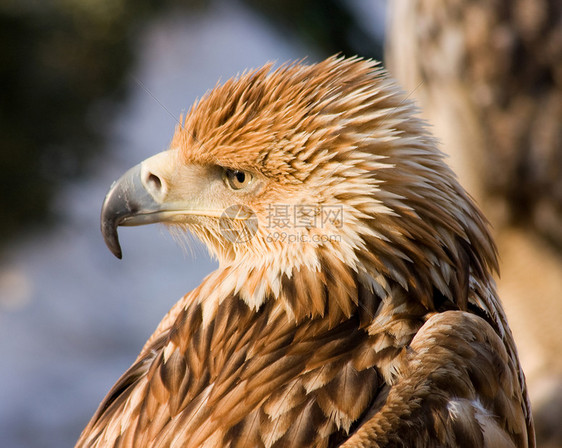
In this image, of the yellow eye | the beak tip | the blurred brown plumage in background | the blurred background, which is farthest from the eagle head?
the blurred background

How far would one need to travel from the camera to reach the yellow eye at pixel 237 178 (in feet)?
6.48

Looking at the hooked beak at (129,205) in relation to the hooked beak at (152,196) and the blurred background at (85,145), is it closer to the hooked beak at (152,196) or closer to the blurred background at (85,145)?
the hooked beak at (152,196)

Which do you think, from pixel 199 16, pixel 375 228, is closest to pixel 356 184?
pixel 375 228

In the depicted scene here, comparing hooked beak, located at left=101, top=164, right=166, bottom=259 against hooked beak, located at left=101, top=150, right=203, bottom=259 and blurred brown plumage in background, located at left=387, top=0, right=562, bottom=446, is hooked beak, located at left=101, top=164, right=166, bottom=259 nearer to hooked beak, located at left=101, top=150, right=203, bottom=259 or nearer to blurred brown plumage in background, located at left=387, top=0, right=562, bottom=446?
hooked beak, located at left=101, top=150, right=203, bottom=259

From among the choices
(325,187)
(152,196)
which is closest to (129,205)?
(152,196)

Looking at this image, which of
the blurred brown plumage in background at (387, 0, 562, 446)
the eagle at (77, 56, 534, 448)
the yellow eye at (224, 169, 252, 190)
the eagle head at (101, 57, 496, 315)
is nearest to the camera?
the eagle at (77, 56, 534, 448)

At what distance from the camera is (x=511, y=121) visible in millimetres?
3350

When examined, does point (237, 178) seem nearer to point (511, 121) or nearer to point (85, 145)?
point (511, 121)

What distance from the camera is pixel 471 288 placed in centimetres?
198

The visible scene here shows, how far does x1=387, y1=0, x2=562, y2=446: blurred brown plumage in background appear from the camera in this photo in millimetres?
3213

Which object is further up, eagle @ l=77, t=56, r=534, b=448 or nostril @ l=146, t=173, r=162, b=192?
nostril @ l=146, t=173, r=162, b=192

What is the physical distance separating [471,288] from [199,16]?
6802mm

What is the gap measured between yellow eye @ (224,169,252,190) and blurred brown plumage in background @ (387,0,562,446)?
1.70 m

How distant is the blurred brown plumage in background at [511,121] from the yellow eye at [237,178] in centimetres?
170
